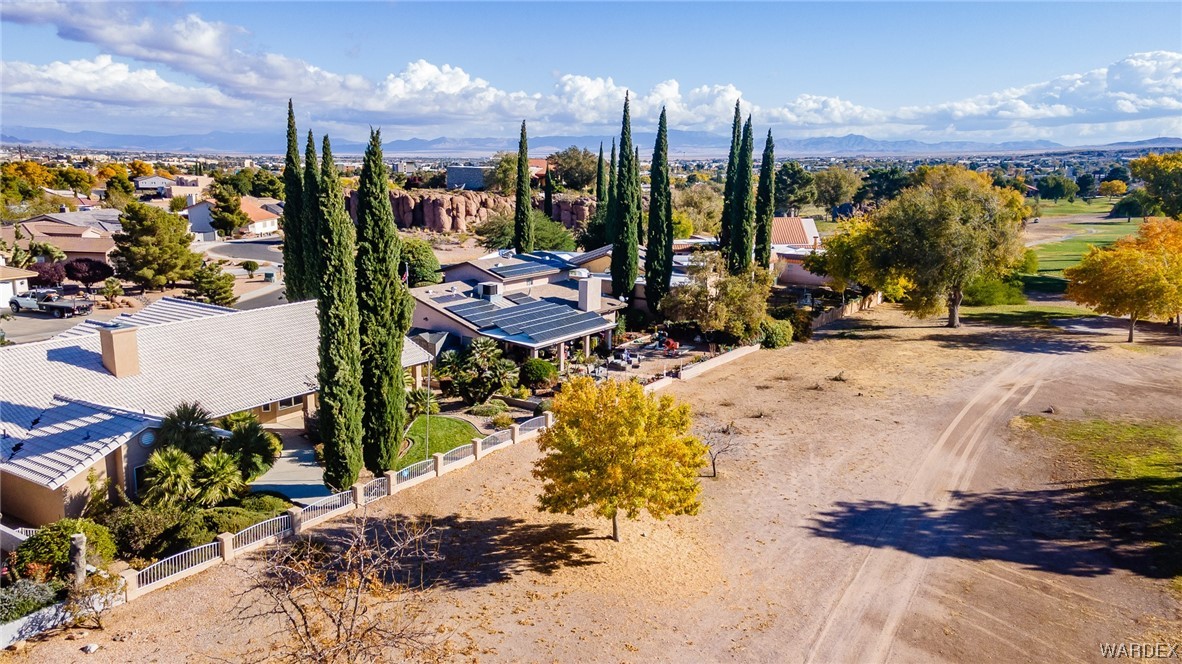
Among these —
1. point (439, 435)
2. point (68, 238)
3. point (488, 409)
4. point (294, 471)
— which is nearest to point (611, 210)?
point (488, 409)

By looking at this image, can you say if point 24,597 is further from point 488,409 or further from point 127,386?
point 488,409

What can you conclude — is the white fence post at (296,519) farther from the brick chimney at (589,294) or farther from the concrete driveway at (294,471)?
the brick chimney at (589,294)

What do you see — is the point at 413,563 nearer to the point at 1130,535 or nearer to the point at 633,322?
the point at 1130,535

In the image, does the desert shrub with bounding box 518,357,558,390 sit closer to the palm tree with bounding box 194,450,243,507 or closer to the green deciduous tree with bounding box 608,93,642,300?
the green deciduous tree with bounding box 608,93,642,300

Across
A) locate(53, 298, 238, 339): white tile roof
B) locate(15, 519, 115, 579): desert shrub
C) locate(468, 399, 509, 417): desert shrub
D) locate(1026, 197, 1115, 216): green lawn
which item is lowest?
locate(468, 399, 509, 417): desert shrub

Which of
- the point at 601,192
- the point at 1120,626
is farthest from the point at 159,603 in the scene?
the point at 601,192

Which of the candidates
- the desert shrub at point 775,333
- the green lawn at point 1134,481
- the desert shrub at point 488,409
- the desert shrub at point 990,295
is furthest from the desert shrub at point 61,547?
the desert shrub at point 990,295

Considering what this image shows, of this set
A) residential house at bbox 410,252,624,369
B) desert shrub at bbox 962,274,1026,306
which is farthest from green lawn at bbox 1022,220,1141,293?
residential house at bbox 410,252,624,369
